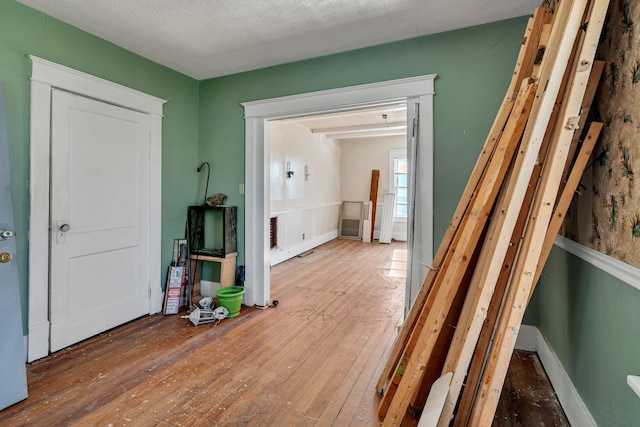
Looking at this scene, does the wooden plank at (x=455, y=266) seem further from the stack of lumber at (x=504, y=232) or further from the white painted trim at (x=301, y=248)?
the white painted trim at (x=301, y=248)

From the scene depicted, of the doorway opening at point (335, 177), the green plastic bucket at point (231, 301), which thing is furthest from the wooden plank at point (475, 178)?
the doorway opening at point (335, 177)

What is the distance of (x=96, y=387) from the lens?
198 centimetres

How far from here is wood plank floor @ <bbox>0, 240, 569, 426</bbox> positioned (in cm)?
173

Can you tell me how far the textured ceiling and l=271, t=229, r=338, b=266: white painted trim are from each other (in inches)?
125

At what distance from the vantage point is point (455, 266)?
1618 millimetres

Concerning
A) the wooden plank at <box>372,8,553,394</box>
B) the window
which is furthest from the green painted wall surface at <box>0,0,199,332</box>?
the window

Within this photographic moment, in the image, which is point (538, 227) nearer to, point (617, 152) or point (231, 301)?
point (617, 152)

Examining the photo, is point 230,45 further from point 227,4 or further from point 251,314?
point 251,314

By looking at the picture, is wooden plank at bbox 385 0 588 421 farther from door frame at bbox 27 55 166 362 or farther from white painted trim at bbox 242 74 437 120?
door frame at bbox 27 55 166 362

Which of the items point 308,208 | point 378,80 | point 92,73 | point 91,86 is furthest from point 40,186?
point 308,208

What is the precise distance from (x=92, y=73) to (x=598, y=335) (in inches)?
143

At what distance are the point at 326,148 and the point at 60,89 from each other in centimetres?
554

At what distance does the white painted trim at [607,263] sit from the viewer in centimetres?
116

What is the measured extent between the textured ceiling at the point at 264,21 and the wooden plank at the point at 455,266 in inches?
38.1
